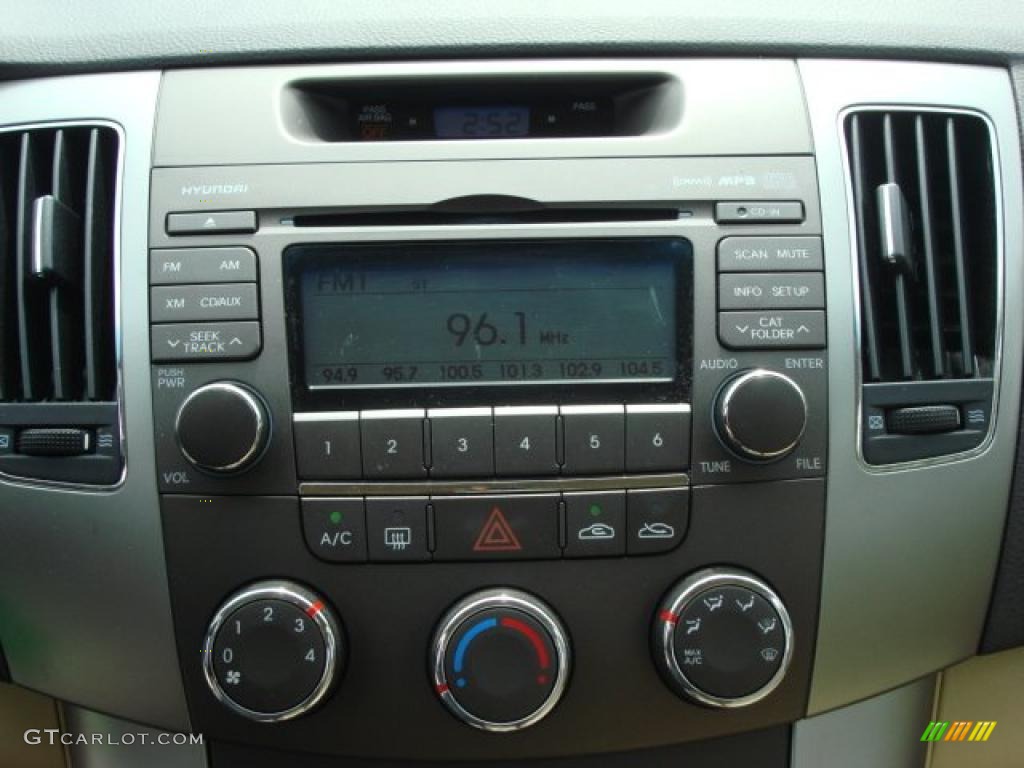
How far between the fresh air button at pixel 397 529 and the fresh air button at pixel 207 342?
21cm

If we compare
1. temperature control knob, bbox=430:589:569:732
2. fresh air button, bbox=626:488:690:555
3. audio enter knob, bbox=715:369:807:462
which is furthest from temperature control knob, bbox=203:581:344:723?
audio enter knob, bbox=715:369:807:462

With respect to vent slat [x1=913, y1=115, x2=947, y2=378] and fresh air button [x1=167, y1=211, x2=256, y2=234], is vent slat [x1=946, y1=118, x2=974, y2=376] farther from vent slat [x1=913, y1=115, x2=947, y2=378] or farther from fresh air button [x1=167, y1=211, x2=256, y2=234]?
fresh air button [x1=167, y1=211, x2=256, y2=234]

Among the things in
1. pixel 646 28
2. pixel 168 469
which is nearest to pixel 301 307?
pixel 168 469

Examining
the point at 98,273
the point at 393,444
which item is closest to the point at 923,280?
the point at 393,444

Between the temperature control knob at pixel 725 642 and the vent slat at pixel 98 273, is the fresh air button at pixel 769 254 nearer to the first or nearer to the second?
the temperature control knob at pixel 725 642

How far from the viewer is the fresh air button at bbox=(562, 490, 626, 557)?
82 cm

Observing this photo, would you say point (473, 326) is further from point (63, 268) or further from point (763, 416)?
point (63, 268)

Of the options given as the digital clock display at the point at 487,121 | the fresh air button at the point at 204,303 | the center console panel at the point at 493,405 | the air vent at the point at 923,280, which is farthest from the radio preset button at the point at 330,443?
the air vent at the point at 923,280

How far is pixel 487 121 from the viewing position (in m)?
0.90

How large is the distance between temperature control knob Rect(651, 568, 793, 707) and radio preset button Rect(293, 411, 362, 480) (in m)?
0.38

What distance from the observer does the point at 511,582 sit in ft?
2.75

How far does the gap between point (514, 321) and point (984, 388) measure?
1.81 feet

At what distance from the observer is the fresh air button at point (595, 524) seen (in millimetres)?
820

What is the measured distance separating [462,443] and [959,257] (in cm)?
61
